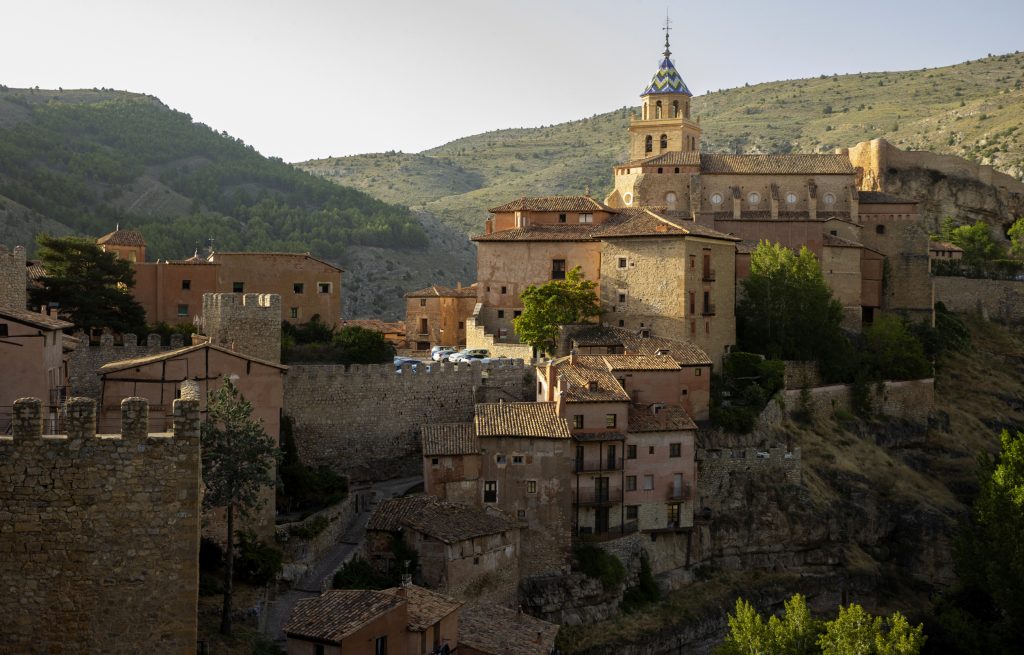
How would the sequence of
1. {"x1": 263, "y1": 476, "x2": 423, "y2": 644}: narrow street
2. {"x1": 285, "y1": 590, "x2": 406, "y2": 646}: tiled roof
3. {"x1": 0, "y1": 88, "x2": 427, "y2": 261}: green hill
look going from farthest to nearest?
{"x1": 0, "y1": 88, "x2": 427, "y2": 261}: green hill → {"x1": 263, "y1": 476, "x2": 423, "y2": 644}: narrow street → {"x1": 285, "y1": 590, "x2": 406, "y2": 646}: tiled roof

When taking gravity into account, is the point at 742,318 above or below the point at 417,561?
above

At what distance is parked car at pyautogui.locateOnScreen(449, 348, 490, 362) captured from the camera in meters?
43.8

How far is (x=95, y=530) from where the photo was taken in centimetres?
1434

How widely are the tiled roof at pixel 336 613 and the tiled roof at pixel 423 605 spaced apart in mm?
558

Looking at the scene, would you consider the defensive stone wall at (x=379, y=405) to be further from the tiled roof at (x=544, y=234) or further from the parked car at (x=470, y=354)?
the tiled roof at (x=544, y=234)

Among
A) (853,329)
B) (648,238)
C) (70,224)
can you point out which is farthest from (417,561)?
(70,224)

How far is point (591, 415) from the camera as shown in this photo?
34906 mm

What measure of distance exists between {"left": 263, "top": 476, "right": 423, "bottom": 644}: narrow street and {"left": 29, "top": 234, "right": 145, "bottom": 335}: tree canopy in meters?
9.79

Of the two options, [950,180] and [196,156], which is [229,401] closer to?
[950,180]

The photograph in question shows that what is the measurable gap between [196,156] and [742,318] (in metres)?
74.3

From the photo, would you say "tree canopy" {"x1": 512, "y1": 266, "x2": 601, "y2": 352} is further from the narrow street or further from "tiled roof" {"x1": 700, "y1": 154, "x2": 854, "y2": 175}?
"tiled roof" {"x1": 700, "y1": 154, "x2": 854, "y2": 175}

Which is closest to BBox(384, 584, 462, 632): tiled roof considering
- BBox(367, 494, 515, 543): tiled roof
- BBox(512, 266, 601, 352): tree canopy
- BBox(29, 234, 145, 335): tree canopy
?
BBox(367, 494, 515, 543): tiled roof

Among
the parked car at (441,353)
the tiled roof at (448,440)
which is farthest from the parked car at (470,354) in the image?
the tiled roof at (448,440)

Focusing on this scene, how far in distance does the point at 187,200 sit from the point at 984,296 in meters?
61.4
